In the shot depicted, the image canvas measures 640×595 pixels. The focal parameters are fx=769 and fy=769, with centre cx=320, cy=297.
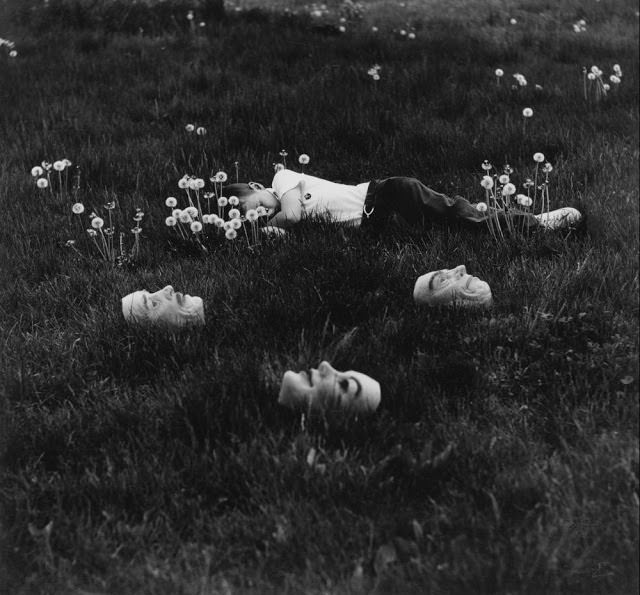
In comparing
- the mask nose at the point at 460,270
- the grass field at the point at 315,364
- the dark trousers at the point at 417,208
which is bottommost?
the grass field at the point at 315,364

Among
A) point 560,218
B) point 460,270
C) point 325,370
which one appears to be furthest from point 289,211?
point 325,370

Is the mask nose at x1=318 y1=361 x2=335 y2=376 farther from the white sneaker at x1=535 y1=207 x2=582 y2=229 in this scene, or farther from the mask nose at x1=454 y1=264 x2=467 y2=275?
the white sneaker at x1=535 y1=207 x2=582 y2=229

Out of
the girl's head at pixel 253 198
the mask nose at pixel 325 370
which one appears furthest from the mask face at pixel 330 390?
the girl's head at pixel 253 198

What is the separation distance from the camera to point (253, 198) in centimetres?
410

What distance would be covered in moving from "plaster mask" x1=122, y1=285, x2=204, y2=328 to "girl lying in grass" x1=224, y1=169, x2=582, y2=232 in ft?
3.68

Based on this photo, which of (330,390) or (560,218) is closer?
(330,390)

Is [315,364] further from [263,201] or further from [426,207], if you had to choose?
[263,201]

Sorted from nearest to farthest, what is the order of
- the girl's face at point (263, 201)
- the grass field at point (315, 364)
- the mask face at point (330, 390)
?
the grass field at point (315, 364), the mask face at point (330, 390), the girl's face at point (263, 201)

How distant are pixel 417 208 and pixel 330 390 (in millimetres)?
1732

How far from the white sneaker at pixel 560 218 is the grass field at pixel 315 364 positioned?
0.20 ft

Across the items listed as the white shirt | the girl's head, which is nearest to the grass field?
the white shirt

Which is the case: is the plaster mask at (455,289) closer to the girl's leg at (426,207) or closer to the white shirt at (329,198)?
the girl's leg at (426,207)

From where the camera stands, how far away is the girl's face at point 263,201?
13.4 feet

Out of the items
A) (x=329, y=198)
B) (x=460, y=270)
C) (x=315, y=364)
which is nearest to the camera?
(x=315, y=364)
